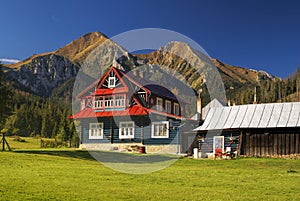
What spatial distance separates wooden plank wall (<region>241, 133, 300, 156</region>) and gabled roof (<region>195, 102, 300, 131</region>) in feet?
3.10

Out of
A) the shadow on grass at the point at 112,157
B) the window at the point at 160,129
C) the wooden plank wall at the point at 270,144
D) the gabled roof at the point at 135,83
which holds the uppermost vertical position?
the gabled roof at the point at 135,83

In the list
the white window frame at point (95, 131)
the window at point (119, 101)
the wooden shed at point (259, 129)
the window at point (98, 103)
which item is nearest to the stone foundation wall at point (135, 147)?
the white window frame at point (95, 131)

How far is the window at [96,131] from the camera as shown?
49188mm

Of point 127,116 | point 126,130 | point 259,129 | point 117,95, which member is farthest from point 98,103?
point 259,129

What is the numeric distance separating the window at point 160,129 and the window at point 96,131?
7.59 m

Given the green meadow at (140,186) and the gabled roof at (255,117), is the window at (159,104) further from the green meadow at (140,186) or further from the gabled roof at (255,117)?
the green meadow at (140,186)

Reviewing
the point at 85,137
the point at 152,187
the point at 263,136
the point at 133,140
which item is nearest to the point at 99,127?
the point at 85,137

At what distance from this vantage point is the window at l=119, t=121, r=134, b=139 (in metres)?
46.8

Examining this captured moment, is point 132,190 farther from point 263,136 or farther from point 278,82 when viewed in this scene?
point 278,82

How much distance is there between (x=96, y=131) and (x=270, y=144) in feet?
75.8

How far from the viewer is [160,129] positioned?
1767 inches

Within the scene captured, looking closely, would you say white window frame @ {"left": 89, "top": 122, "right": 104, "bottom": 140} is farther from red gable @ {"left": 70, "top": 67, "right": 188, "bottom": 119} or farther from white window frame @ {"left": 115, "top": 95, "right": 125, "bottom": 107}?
white window frame @ {"left": 115, "top": 95, "right": 125, "bottom": 107}

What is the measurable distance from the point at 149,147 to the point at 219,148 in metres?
10.3

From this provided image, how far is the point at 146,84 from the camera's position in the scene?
48344 millimetres
